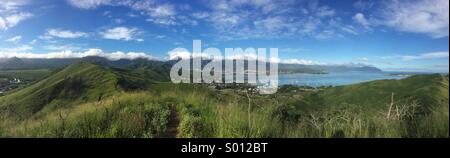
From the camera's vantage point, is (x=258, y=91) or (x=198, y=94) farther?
(x=198, y=94)

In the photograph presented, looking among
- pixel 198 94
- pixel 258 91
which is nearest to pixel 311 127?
pixel 258 91

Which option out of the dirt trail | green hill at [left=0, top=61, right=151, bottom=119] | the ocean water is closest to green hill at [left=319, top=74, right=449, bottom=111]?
the ocean water

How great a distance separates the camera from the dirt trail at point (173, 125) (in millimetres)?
7566

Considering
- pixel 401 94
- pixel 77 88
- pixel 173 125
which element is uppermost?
pixel 173 125

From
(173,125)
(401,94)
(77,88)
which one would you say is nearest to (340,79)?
(173,125)

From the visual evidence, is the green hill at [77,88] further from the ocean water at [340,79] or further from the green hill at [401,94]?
the ocean water at [340,79]

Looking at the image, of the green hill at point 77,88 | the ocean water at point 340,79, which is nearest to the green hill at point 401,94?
the ocean water at point 340,79

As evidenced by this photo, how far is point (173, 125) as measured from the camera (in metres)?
8.74

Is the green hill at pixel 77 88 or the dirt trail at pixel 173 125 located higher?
the dirt trail at pixel 173 125

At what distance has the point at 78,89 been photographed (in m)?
114

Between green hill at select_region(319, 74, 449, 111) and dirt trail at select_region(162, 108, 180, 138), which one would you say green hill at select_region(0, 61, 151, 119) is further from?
dirt trail at select_region(162, 108, 180, 138)

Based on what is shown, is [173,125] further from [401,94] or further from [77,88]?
[77,88]
